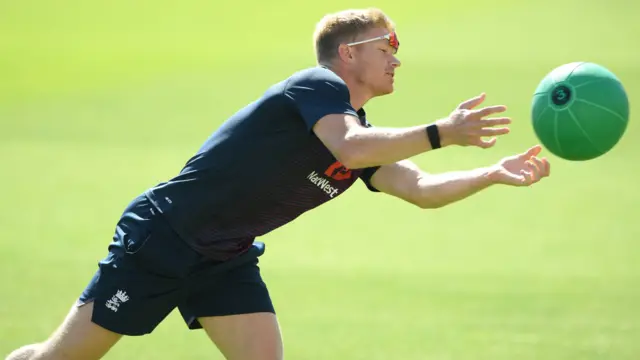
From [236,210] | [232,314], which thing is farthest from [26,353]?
[236,210]

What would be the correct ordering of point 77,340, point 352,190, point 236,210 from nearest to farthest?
point 77,340, point 236,210, point 352,190

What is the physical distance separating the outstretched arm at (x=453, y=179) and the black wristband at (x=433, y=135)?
841 millimetres

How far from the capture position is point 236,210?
21.2ft

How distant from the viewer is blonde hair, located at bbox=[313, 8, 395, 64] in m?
6.65

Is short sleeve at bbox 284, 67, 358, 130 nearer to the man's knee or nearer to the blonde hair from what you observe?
the blonde hair

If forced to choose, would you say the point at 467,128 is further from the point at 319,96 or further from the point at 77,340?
the point at 77,340

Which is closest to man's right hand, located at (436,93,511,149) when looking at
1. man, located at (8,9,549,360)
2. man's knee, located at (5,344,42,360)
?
man, located at (8,9,549,360)

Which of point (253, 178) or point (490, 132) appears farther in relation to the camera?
point (253, 178)

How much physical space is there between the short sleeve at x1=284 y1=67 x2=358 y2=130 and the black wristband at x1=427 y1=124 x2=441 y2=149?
1.58 ft

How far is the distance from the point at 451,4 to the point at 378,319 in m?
18.3

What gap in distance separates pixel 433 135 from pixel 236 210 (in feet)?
4.74

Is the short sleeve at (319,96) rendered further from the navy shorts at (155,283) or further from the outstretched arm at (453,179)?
the navy shorts at (155,283)

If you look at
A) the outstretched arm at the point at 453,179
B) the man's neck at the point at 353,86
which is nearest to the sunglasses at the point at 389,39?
the man's neck at the point at 353,86

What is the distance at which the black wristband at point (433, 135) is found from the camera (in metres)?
5.62
